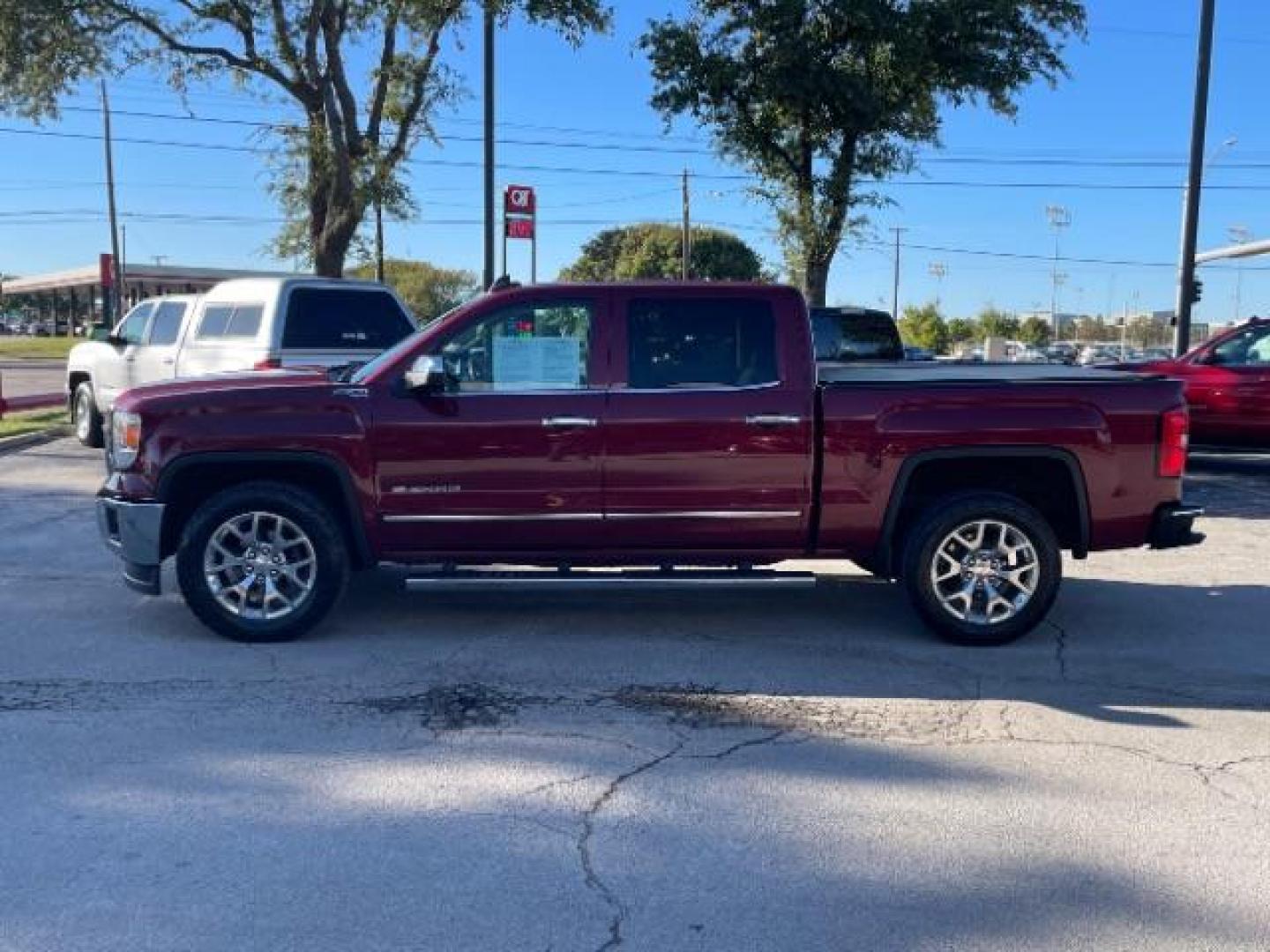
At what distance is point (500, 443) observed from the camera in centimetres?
602

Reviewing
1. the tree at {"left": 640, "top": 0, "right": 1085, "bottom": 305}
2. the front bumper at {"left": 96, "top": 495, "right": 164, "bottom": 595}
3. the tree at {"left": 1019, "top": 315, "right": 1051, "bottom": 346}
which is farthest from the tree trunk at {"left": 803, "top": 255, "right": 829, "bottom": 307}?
the tree at {"left": 1019, "top": 315, "right": 1051, "bottom": 346}

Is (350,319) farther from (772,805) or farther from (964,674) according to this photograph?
(772,805)

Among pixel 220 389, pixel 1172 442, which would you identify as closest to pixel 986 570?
pixel 1172 442

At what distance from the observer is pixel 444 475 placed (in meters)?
6.04

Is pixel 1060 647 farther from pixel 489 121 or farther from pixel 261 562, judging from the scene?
pixel 489 121

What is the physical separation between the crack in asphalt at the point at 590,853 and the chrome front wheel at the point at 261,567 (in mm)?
2391

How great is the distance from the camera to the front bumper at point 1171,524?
6215mm

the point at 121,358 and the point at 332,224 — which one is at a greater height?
the point at 332,224

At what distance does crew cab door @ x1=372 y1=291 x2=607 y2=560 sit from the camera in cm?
603

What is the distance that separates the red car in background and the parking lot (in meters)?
6.03

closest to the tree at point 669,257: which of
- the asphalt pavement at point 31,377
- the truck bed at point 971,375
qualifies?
Answer: the asphalt pavement at point 31,377

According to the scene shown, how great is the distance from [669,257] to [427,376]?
242 feet

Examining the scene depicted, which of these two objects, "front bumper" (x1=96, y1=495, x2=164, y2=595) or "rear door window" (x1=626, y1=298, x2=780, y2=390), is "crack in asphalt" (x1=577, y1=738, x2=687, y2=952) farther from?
"front bumper" (x1=96, y1=495, x2=164, y2=595)

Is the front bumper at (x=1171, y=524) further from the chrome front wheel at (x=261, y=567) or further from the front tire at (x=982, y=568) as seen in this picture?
the chrome front wheel at (x=261, y=567)
